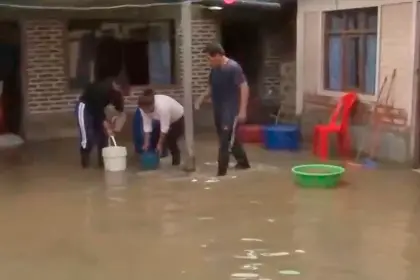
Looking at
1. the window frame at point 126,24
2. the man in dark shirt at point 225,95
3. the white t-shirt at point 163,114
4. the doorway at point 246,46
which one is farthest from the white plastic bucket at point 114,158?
the doorway at point 246,46

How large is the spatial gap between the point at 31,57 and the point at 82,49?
0.81 meters

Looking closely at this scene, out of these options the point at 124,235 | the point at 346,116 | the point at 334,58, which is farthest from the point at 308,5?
the point at 124,235

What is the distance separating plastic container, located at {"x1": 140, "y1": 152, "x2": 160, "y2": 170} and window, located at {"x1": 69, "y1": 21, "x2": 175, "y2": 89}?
349cm

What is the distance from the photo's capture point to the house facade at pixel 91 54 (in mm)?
11711

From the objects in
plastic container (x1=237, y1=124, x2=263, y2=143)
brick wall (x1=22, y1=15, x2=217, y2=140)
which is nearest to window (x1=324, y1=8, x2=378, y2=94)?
plastic container (x1=237, y1=124, x2=263, y2=143)

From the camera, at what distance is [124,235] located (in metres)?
5.86

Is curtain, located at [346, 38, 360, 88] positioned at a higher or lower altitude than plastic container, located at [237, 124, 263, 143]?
higher

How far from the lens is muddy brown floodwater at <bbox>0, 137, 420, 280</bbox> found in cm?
505

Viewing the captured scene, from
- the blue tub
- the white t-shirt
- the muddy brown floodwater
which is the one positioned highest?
the white t-shirt

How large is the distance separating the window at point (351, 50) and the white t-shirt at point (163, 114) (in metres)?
2.64

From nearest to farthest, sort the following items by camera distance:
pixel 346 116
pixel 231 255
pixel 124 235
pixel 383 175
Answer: pixel 231 255 < pixel 124 235 < pixel 383 175 < pixel 346 116

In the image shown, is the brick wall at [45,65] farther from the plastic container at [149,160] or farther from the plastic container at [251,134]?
the plastic container at [149,160]

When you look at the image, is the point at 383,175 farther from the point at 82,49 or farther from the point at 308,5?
the point at 82,49

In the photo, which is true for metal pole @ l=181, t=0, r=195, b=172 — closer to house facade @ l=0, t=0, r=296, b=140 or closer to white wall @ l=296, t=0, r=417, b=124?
white wall @ l=296, t=0, r=417, b=124
